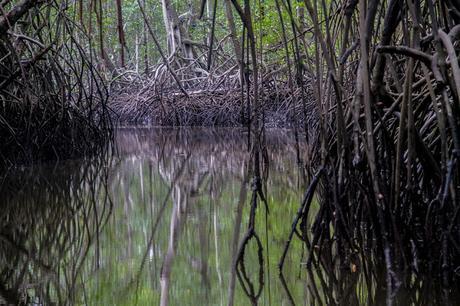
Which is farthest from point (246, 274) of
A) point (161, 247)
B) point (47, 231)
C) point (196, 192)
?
point (196, 192)

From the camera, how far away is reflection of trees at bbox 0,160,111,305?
2.03m

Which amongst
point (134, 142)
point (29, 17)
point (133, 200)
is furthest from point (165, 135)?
point (133, 200)

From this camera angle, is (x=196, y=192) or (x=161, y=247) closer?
(x=161, y=247)

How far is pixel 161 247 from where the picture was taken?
257 cm

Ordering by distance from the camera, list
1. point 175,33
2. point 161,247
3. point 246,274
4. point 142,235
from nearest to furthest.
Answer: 1. point 246,274
2. point 161,247
3. point 142,235
4. point 175,33

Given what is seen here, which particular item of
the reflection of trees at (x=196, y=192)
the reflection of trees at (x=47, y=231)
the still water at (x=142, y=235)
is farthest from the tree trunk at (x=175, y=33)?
the reflection of trees at (x=47, y=231)

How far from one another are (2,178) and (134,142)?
13.4ft

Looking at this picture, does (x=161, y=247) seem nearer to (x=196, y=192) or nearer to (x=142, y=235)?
(x=142, y=235)

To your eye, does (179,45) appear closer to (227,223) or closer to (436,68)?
(227,223)

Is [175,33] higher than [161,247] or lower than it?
higher

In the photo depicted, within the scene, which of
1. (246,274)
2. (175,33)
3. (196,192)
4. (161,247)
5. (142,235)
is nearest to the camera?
(246,274)

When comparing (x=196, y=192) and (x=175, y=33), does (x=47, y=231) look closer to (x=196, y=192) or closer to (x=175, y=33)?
(x=196, y=192)

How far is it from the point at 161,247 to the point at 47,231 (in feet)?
2.13

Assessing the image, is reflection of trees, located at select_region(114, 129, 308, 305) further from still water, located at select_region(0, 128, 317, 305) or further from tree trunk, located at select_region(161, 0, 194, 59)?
tree trunk, located at select_region(161, 0, 194, 59)
